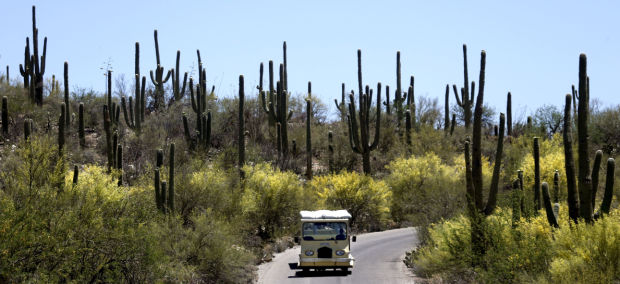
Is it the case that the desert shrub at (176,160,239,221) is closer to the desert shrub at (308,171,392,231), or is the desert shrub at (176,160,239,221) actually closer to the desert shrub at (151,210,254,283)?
the desert shrub at (151,210,254,283)

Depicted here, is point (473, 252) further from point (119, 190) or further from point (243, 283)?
point (119, 190)

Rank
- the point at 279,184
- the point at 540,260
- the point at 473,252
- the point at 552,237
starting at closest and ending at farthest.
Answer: the point at 540,260, the point at 552,237, the point at 473,252, the point at 279,184

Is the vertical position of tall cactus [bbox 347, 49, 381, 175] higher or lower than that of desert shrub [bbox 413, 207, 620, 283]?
higher

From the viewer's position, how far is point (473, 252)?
63.6ft

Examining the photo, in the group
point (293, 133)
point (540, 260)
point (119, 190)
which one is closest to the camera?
point (540, 260)

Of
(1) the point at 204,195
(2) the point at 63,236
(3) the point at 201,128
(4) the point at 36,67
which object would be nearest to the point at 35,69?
(4) the point at 36,67

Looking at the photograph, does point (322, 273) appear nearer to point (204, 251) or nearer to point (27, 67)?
point (204, 251)

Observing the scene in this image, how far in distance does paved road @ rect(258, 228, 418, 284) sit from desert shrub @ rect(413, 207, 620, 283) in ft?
4.63

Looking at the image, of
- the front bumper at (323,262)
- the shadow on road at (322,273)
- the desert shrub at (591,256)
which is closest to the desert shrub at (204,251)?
the shadow on road at (322,273)

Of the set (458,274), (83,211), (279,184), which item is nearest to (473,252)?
(458,274)

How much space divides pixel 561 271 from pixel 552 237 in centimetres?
319

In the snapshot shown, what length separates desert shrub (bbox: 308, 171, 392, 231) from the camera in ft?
126

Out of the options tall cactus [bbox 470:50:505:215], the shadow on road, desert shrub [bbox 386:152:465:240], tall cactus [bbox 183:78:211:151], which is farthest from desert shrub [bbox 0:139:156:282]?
desert shrub [bbox 386:152:465:240]

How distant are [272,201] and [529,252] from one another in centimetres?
1798
